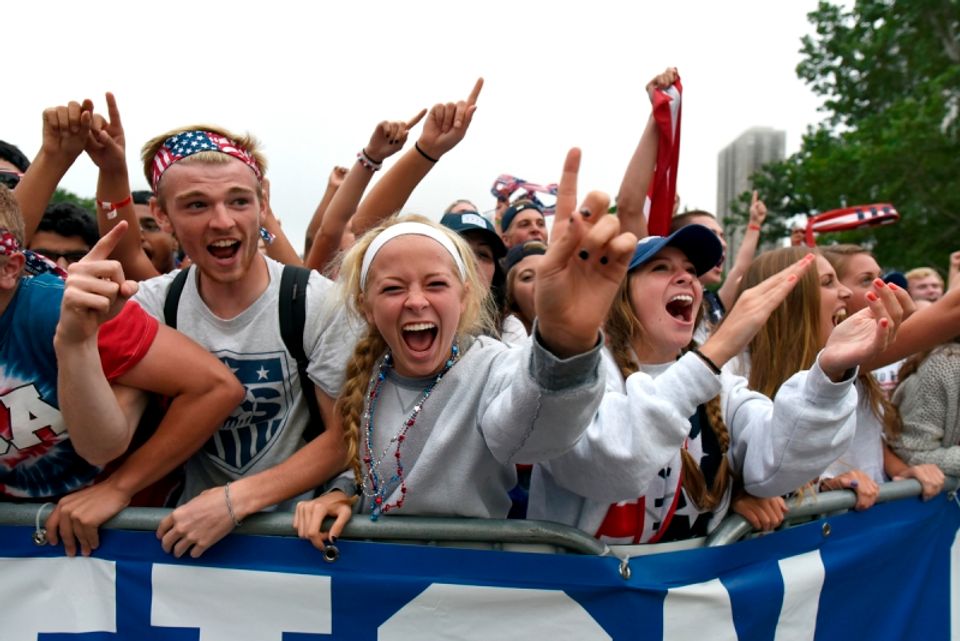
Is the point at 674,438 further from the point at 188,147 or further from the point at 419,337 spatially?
the point at 188,147

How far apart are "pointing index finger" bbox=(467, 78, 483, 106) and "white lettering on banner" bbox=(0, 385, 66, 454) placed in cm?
194

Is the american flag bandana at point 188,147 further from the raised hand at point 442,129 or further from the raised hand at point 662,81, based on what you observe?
the raised hand at point 662,81

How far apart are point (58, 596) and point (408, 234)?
4.55ft

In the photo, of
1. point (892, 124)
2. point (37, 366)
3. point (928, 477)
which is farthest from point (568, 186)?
point (892, 124)

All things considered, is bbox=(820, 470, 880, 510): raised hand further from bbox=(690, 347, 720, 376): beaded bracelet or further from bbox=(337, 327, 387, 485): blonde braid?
bbox=(337, 327, 387, 485): blonde braid

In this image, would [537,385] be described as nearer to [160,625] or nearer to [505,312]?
[160,625]

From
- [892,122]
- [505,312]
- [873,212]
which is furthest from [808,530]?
[892,122]

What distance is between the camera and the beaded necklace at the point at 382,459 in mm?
2150

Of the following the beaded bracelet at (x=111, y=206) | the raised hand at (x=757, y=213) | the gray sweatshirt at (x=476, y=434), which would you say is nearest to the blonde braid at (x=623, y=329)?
the gray sweatshirt at (x=476, y=434)

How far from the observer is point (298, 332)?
249 centimetres

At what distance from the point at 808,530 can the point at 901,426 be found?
117 centimetres

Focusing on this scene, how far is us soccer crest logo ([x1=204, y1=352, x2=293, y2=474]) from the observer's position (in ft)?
8.11

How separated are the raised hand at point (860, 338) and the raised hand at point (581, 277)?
2.88ft

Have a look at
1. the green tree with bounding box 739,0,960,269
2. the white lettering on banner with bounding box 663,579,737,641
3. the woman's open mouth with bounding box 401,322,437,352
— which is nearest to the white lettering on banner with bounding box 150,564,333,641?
the woman's open mouth with bounding box 401,322,437,352
